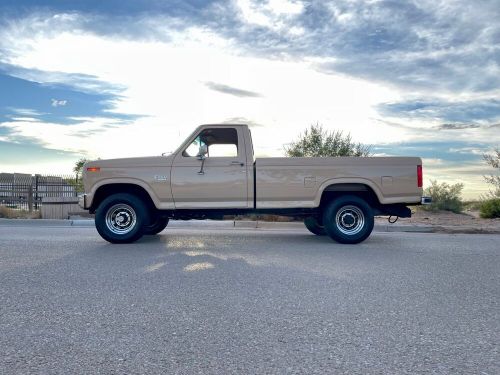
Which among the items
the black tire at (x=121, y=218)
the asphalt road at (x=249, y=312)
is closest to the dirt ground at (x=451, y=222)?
the asphalt road at (x=249, y=312)

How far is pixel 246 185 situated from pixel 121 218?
2.60m

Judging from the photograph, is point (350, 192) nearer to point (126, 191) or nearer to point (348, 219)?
point (348, 219)

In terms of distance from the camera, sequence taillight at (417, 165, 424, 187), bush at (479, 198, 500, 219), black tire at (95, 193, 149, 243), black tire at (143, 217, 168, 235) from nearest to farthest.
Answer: black tire at (95, 193, 149, 243)
taillight at (417, 165, 424, 187)
black tire at (143, 217, 168, 235)
bush at (479, 198, 500, 219)

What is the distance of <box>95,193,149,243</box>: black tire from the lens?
947cm

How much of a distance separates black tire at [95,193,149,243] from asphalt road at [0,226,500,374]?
1.06 metres

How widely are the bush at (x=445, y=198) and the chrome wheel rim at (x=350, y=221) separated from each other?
37.0 feet

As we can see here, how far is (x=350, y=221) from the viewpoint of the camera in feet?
31.7

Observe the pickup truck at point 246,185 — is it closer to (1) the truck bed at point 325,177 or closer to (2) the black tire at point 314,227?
(1) the truck bed at point 325,177

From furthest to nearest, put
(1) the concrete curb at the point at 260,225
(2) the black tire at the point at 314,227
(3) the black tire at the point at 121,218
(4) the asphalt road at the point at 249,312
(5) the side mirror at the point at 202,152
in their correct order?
1. (1) the concrete curb at the point at 260,225
2. (2) the black tire at the point at 314,227
3. (3) the black tire at the point at 121,218
4. (5) the side mirror at the point at 202,152
5. (4) the asphalt road at the point at 249,312

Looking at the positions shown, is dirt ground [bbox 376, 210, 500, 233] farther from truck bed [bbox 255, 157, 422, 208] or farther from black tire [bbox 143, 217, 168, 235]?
black tire [bbox 143, 217, 168, 235]

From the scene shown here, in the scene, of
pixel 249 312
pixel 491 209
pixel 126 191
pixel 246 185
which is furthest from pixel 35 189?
pixel 249 312

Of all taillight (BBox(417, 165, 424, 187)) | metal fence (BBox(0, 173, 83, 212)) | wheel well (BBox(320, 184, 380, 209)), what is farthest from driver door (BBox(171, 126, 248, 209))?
metal fence (BBox(0, 173, 83, 212))

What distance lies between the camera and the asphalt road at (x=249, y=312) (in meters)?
3.30

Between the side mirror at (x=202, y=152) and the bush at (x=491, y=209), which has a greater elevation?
the side mirror at (x=202, y=152)
